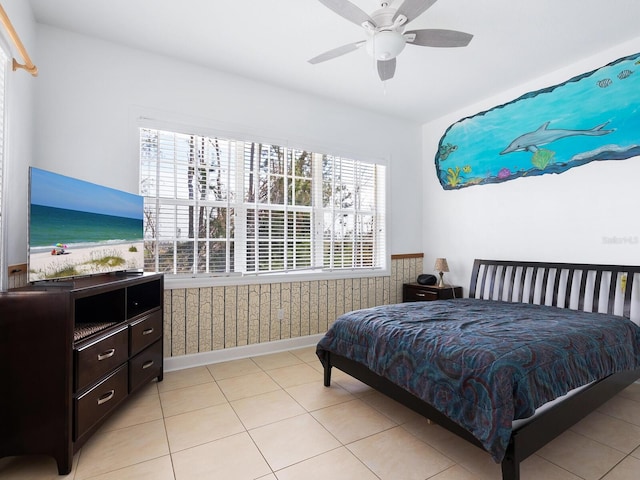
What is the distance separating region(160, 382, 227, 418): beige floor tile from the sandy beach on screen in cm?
104

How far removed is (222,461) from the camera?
1797mm

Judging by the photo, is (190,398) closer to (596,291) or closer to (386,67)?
(386,67)

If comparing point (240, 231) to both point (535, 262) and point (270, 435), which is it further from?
point (535, 262)

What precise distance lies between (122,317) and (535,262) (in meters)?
3.73

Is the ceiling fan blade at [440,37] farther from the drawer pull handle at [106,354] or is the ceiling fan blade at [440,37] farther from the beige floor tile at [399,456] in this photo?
the drawer pull handle at [106,354]

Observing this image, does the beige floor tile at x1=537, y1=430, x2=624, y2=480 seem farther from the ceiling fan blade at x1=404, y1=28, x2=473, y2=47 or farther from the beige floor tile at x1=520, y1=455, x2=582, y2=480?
the ceiling fan blade at x1=404, y1=28, x2=473, y2=47

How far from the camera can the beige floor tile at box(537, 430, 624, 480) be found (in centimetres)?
171

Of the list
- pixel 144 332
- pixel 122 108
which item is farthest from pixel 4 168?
pixel 144 332

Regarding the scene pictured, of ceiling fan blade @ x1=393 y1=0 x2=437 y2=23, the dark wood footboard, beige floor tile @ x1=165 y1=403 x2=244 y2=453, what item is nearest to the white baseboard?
beige floor tile @ x1=165 y1=403 x2=244 y2=453

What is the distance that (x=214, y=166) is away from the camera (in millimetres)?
3312

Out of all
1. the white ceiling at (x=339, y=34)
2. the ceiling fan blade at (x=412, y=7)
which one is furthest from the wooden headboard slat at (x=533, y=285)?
the ceiling fan blade at (x=412, y=7)

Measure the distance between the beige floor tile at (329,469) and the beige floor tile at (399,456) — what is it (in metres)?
0.05

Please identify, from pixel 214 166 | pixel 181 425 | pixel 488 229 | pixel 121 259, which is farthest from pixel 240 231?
pixel 488 229

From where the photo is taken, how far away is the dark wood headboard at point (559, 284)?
9.27 feet
